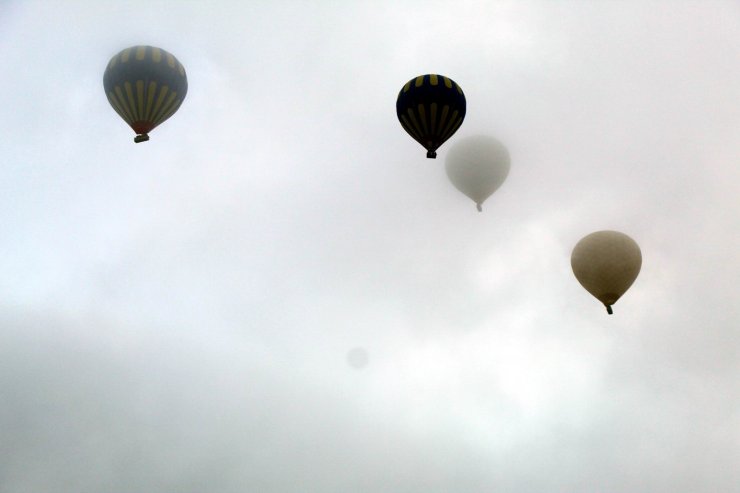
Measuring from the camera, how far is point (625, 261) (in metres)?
26.5

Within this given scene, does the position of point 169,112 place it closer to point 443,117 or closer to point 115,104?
point 115,104

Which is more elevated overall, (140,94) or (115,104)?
(140,94)

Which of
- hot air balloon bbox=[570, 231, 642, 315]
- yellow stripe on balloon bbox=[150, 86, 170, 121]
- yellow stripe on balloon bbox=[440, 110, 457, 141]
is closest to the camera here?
hot air balloon bbox=[570, 231, 642, 315]

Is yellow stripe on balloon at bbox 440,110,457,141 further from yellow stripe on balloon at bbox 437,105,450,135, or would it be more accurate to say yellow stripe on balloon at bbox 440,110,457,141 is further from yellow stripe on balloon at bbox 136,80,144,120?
yellow stripe on balloon at bbox 136,80,144,120

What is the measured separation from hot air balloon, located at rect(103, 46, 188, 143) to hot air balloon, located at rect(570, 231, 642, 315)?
784 inches

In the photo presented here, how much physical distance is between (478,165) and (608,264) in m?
7.79

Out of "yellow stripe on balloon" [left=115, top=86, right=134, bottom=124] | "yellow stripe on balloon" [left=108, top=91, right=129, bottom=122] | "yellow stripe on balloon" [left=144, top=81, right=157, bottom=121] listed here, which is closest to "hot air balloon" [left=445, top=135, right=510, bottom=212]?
"yellow stripe on balloon" [left=144, top=81, right=157, bottom=121]

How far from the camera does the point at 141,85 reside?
2698 cm

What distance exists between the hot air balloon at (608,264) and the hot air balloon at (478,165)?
5661 millimetres

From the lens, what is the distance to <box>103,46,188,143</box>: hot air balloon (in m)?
27.0

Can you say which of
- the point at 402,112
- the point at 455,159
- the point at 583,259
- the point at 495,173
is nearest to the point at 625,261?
the point at 583,259

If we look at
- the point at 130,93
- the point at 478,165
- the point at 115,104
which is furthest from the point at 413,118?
the point at 115,104

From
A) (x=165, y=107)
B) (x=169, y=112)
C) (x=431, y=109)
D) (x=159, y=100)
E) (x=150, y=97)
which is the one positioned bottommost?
(x=150, y=97)

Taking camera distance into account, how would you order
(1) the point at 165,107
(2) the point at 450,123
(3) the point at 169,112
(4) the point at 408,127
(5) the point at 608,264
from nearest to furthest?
(5) the point at 608,264, (2) the point at 450,123, (4) the point at 408,127, (1) the point at 165,107, (3) the point at 169,112
